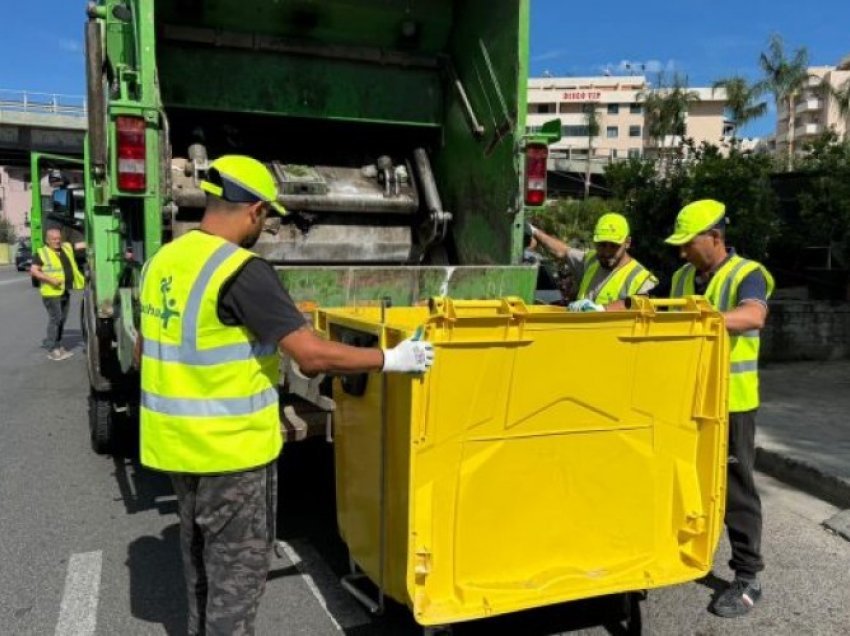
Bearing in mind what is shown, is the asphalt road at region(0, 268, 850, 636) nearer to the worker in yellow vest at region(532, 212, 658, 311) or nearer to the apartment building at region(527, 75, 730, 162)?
the worker in yellow vest at region(532, 212, 658, 311)

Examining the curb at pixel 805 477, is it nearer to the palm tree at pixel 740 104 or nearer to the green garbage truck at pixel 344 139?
the green garbage truck at pixel 344 139

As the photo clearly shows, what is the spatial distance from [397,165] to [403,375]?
137 inches

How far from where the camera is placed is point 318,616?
3.21m

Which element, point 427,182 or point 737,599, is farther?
point 427,182

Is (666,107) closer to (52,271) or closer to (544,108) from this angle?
(544,108)

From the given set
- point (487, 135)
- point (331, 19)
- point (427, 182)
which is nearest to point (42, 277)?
point (331, 19)

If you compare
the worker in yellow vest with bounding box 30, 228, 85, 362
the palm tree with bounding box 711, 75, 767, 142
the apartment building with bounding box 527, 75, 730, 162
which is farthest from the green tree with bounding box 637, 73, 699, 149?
the worker in yellow vest with bounding box 30, 228, 85, 362

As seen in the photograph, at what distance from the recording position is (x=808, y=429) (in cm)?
590

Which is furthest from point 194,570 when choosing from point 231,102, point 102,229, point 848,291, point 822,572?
point 848,291

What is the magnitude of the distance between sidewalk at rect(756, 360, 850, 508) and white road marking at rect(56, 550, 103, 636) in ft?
12.9

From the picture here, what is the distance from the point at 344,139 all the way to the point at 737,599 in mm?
3955

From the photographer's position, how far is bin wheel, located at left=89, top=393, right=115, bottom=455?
521 cm

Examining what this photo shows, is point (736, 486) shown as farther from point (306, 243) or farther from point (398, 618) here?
point (306, 243)

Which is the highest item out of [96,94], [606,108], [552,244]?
[606,108]
